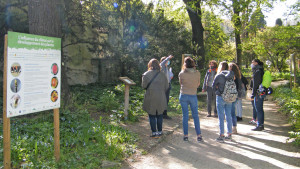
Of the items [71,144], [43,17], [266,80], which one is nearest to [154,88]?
[71,144]

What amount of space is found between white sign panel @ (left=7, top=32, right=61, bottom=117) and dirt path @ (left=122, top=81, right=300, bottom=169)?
176cm

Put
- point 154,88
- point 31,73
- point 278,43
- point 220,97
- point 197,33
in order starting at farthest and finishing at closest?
point 278,43 < point 197,33 < point 220,97 < point 154,88 < point 31,73

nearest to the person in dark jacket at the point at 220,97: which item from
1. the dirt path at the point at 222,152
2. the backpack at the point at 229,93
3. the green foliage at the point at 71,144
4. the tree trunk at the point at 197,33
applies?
the backpack at the point at 229,93

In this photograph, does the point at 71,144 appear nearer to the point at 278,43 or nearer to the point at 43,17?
the point at 43,17

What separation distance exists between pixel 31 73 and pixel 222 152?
3.73 m

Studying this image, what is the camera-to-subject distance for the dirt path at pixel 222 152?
4750 millimetres

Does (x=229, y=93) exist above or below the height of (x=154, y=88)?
below

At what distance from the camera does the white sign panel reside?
3.68m

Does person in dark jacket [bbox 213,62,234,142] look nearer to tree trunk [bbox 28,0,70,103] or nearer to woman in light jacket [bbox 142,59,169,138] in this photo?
woman in light jacket [bbox 142,59,169,138]

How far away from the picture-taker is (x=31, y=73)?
155 inches

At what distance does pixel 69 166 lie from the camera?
4.23 m

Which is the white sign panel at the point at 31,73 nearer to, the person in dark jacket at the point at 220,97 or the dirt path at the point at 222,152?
the dirt path at the point at 222,152

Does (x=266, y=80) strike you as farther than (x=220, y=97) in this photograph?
Yes

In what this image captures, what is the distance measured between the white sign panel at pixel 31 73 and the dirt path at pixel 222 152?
176 cm
